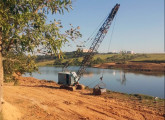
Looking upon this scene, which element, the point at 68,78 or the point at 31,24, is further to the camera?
the point at 68,78

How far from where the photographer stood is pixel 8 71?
1045 cm

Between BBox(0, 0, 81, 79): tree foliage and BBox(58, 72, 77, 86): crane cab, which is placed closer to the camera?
BBox(0, 0, 81, 79): tree foliage

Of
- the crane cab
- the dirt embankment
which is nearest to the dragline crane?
the crane cab

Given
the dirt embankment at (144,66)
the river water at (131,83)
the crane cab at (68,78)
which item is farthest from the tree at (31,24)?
the dirt embankment at (144,66)

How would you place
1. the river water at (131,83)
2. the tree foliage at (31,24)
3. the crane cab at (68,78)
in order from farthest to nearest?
the river water at (131,83), the crane cab at (68,78), the tree foliage at (31,24)

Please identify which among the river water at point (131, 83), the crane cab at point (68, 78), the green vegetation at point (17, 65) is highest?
the green vegetation at point (17, 65)

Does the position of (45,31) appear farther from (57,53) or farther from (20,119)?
(20,119)

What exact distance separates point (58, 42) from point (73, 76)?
19.4 meters

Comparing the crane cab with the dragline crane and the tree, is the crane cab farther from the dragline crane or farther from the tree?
the tree

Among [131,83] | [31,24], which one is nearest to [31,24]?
[31,24]

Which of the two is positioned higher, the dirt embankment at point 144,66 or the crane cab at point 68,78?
the crane cab at point 68,78

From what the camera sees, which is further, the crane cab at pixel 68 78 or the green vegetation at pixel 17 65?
the crane cab at pixel 68 78

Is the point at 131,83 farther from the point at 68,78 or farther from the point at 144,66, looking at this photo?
the point at 144,66

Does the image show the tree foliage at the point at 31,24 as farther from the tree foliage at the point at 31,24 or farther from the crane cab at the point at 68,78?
the crane cab at the point at 68,78
